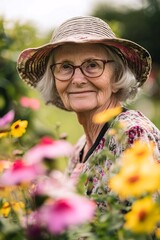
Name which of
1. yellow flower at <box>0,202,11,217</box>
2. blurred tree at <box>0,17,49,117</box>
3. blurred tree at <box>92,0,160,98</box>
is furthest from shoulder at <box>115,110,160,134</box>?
blurred tree at <box>92,0,160,98</box>

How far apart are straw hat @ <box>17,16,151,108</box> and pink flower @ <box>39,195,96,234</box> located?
1.33 metres

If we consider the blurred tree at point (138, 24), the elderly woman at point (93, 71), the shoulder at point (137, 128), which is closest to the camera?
the shoulder at point (137, 128)

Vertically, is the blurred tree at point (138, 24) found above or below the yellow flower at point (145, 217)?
below

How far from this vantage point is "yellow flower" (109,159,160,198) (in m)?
0.95

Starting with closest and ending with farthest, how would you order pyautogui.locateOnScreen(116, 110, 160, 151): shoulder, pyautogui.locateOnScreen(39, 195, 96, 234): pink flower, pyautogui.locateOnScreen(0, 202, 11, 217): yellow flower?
pyautogui.locateOnScreen(39, 195, 96, 234): pink flower → pyautogui.locateOnScreen(0, 202, 11, 217): yellow flower → pyautogui.locateOnScreen(116, 110, 160, 151): shoulder

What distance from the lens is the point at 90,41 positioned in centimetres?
223

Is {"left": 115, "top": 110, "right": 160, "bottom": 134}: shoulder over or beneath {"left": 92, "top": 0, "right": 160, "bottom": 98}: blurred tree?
over

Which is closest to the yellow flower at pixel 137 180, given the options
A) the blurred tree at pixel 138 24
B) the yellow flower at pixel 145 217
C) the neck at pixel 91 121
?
the yellow flower at pixel 145 217

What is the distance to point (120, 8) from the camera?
25812 millimetres

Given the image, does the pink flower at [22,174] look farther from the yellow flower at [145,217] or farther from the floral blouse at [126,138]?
the floral blouse at [126,138]

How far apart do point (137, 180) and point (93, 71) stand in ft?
4.49

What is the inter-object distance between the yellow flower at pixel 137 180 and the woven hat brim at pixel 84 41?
128 cm

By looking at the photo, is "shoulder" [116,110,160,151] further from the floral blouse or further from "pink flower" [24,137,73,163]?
"pink flower" [24,137,73,163]

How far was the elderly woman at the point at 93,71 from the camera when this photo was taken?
2.28 meters
